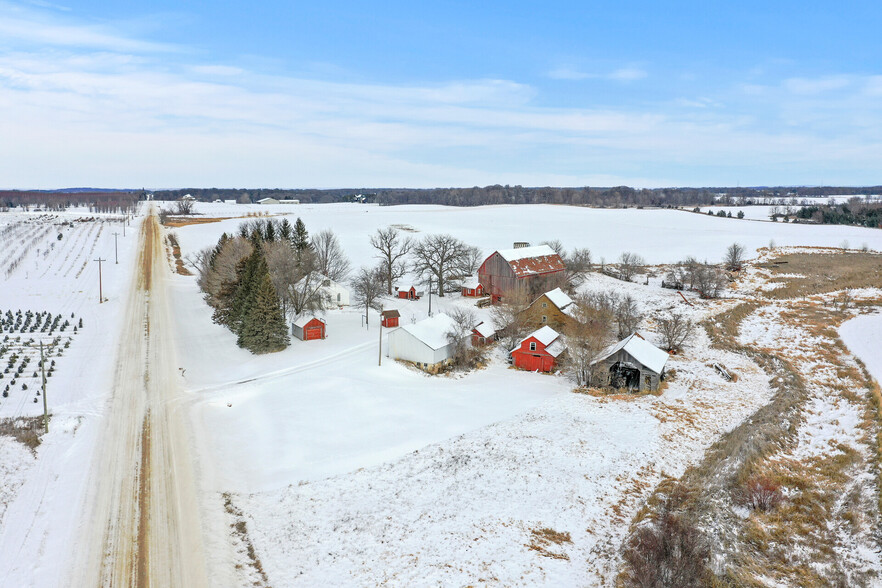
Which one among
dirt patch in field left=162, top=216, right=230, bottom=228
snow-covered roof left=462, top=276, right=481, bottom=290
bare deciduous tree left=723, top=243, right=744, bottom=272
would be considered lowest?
snow-covered roof left=462, top=276, right=481, bottom=290

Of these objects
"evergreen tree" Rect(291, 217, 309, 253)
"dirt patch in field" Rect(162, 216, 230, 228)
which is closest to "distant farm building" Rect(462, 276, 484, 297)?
"evergreen tree" Rect(291, 217, 309, 253)

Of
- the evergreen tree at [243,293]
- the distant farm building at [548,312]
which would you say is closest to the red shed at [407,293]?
the distant farm building at [548,312]

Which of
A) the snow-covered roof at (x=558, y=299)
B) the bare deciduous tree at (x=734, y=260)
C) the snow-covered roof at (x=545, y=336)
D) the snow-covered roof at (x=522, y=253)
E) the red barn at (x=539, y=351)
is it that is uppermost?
the snow-covered roof at (x=522, y=253)

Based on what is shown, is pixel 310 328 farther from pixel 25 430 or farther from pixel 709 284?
pixel 709 284

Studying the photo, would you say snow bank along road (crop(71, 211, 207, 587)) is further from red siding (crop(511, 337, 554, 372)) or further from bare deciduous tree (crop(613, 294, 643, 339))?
bare deciduous tree (crop(613, 294, 643, 339))

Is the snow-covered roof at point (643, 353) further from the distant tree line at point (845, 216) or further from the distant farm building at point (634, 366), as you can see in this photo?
the distant tree line at point (845, 216)

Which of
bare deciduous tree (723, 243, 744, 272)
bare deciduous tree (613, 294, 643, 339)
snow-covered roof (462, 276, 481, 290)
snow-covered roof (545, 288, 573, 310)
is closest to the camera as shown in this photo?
bare deciduous tree (613, 294, 643, 339)
